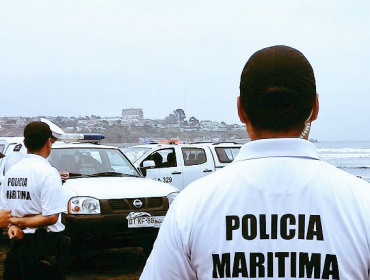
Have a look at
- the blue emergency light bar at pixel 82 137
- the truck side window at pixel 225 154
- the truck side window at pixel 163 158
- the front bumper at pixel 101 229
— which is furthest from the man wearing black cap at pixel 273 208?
the truck side window at pixel 225 154

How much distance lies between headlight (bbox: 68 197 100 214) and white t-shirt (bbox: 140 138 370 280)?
5.66m

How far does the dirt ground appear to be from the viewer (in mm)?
7082

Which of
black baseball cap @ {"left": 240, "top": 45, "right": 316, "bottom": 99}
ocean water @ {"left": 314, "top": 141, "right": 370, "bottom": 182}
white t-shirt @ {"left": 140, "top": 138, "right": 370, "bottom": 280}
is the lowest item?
ocean water @ {"left": 314, "top": 141, "right": 370, "bottom": 182}

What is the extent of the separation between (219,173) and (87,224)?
5.68m

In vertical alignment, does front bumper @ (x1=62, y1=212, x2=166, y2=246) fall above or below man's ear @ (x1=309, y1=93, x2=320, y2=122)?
below

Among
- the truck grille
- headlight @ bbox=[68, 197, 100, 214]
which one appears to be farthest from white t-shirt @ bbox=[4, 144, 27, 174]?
the truck grille

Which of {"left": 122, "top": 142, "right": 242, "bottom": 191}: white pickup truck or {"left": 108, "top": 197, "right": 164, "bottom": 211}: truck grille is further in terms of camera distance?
{"left": 122, "top": 142, "right": 242, "bottom": 191}: white pickup truck

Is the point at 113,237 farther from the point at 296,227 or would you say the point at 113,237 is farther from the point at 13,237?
the point at 296,227

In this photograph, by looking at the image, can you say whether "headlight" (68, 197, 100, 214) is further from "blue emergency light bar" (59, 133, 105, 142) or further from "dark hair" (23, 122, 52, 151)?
"blue emergency light bar" (59, 133, 105, 142)

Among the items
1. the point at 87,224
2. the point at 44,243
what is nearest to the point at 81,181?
the point at 87,224

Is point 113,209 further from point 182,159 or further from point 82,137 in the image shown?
point 182,159

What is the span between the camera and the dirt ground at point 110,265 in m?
7.08

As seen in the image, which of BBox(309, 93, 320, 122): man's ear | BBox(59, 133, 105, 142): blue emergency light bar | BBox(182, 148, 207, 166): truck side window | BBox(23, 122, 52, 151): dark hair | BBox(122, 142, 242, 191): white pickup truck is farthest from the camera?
BBox(182, 148, 207, 166): truck side window

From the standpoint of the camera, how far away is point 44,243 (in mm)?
3990
